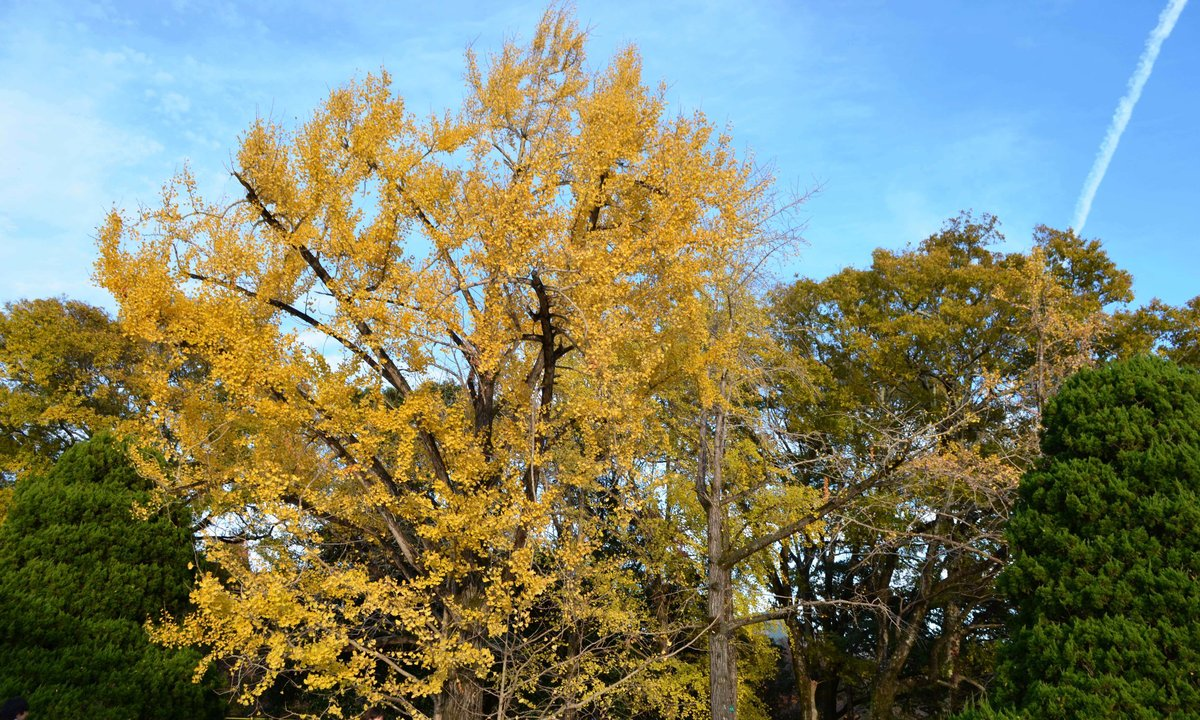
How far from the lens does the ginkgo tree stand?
24.9ft

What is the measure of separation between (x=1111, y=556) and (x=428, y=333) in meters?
6.30

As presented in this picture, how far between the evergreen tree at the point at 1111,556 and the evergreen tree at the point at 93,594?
29.4 feet

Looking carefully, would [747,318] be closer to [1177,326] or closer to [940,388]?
[940,388]

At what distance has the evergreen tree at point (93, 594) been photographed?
8.34m

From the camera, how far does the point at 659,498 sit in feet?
42.7

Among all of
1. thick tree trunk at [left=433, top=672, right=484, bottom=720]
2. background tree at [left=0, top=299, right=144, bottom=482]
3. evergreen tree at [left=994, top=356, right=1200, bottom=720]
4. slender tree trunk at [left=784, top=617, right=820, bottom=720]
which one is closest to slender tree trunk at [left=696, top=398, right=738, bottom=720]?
thick tree trunk at [left=433, top=672, right=484, bottom=720]

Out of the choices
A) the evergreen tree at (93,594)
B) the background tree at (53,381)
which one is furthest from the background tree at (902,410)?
the background tree at (53,381)

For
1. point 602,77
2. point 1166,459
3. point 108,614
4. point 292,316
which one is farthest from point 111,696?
point 1166,459

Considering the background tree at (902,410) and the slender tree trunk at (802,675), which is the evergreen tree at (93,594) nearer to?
the background tree at (902,410)

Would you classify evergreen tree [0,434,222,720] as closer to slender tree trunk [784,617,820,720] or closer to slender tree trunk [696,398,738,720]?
slender tree trunk [696,398,738,720]

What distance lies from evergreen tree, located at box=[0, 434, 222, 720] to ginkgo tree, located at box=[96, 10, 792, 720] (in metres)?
0.55

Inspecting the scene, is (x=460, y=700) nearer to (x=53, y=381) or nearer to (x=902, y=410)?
(x=902, y=410)

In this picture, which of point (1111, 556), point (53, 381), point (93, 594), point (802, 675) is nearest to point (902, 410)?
point (802, 675)

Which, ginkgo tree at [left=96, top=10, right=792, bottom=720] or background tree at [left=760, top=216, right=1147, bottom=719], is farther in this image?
background tree at [left=760, top=216, right=1147, bottom=719]
